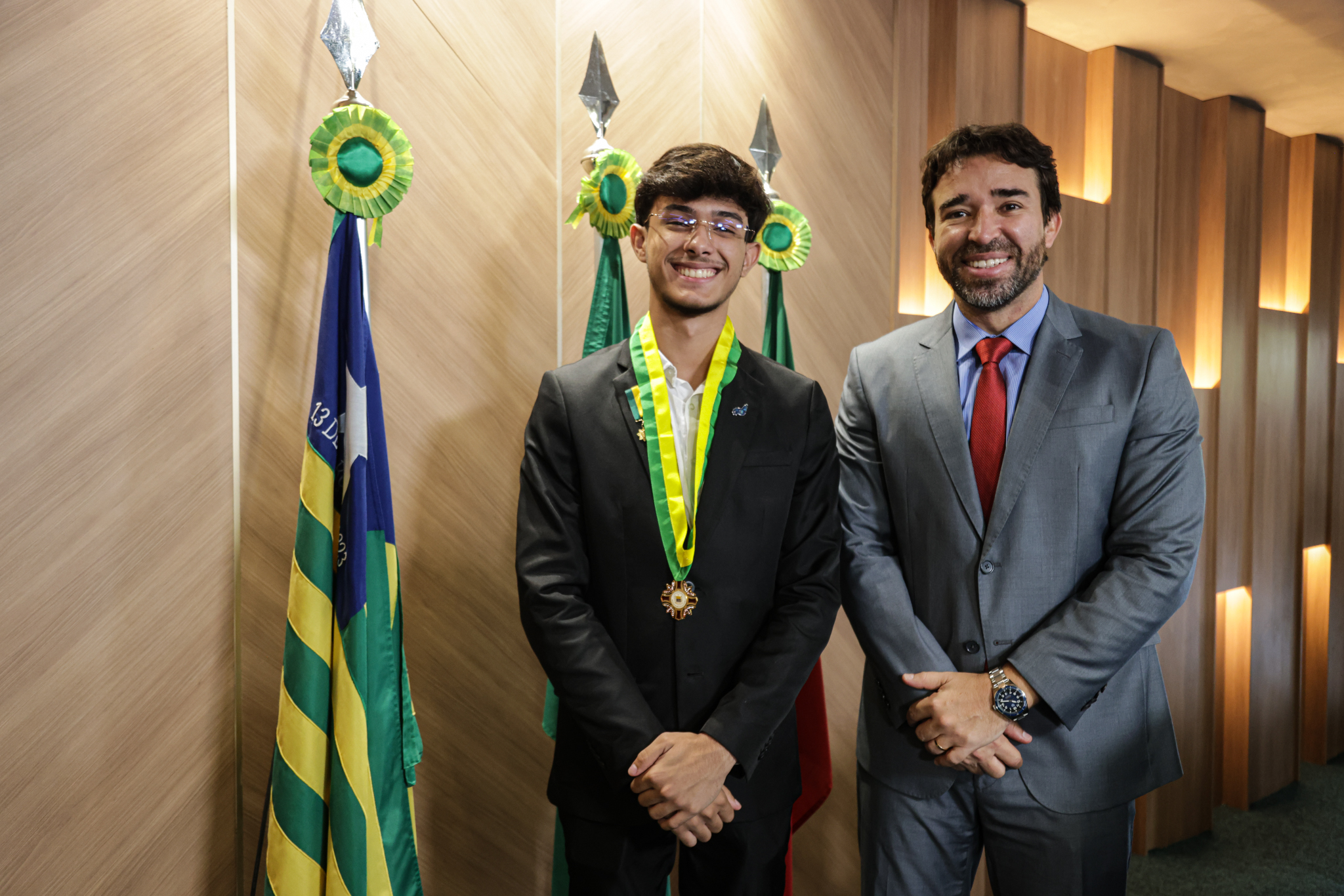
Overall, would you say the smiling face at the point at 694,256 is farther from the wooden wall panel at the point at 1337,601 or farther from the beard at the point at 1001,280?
the wooden wall panel at the point at 1337,601

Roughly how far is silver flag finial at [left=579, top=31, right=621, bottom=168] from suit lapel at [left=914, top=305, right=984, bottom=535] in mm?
937

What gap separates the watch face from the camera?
1.59 metres

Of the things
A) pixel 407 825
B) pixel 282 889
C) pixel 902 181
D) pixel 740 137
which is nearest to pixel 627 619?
pixel 407 825

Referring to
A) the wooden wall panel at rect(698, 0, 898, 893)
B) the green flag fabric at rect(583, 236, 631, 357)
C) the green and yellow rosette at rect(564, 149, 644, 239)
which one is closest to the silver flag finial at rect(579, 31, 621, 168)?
the green and yellow rosette at rect(564, 149, 644, 239)

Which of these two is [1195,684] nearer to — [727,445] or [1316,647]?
[1316,647]

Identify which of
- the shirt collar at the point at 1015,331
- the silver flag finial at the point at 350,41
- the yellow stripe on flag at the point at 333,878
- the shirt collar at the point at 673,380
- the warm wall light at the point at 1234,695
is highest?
the silver flag finial at the point at 350,41

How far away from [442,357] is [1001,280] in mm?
1351

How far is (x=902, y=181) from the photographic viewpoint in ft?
10.3

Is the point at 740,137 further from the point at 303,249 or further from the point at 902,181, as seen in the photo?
the point at 303,249

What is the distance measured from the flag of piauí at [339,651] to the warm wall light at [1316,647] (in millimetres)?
5564

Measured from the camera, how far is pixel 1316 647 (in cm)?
517

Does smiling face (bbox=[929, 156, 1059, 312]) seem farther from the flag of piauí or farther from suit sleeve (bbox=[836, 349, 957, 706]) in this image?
the flag of piauí

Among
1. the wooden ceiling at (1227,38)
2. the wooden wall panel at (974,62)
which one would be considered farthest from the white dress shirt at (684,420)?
the wooden ceiling at (1227,38)

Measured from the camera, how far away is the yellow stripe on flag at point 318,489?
1.70 meters
